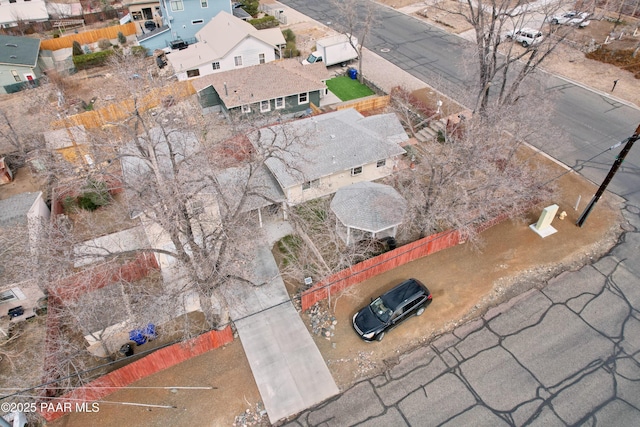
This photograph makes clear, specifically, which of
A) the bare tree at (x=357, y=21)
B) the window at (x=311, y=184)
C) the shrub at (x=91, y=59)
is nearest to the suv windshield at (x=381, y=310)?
the window at (x=311, y=184)

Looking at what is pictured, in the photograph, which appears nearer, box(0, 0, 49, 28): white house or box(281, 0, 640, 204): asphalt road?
box(281, 0, 640, 204): asphalt road

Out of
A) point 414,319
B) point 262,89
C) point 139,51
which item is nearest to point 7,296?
point 414,319

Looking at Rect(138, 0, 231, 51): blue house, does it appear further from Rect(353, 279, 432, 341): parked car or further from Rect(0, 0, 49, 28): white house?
Rect(353, 279, 432, 341): parked car

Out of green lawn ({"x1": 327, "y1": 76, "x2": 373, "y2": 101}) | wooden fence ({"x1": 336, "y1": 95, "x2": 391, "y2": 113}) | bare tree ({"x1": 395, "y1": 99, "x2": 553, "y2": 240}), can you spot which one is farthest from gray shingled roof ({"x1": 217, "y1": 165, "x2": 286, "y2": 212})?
green lawn ({"x1": 327, "y1": 76, "x2": 373, "y2": 101})

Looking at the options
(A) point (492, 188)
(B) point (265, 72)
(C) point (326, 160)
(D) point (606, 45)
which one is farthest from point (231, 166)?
(D) point (606, 45)

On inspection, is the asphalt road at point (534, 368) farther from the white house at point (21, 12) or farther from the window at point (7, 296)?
the white house at point (21, 12)

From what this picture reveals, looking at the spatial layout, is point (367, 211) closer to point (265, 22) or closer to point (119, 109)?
point (119, 109)
